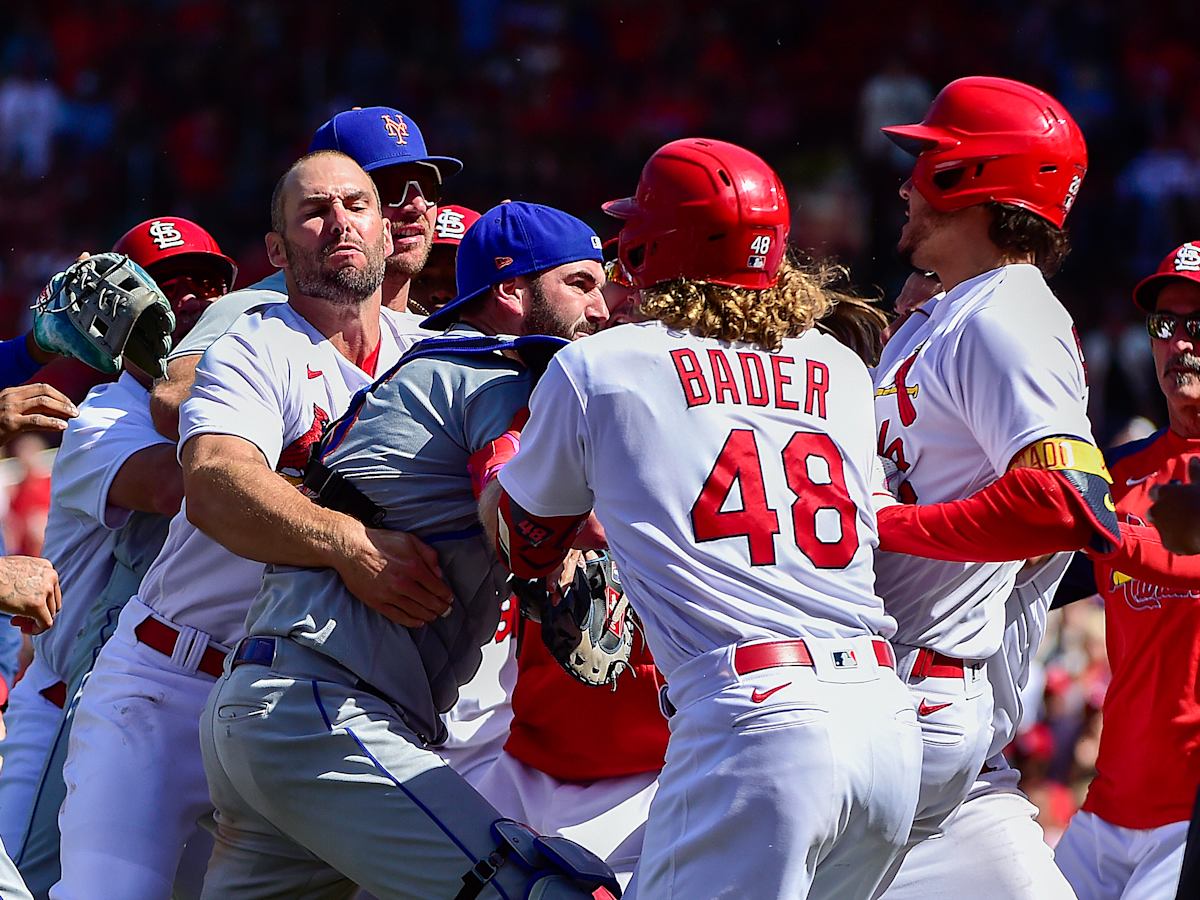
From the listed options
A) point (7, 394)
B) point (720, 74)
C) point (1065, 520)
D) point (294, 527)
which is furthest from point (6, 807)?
point (720, 74)

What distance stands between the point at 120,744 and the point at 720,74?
14.1 metres

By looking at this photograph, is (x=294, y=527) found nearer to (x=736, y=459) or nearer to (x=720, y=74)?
(x=736, y=459)

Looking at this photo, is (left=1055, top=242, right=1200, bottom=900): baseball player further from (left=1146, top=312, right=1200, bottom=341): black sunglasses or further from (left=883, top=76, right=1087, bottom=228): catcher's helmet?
(left=883, top=76, right=1087, bottom=228): catcher's helmet

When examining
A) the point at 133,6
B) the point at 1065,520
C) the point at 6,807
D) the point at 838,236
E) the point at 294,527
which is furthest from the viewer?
the point at 133,6

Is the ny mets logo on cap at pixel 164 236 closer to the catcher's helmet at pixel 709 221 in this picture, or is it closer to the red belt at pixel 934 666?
the catcher's helmet at pixel 709 221

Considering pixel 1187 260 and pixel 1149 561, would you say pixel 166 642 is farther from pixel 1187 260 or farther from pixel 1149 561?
pixel 1187 260

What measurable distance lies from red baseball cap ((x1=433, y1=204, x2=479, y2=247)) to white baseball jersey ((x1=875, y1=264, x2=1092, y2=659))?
2.55 metres

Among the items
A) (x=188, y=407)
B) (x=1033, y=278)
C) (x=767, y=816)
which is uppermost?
(x=1033, y=278)

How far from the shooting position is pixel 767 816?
10.9 feet

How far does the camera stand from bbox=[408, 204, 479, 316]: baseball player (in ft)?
21.0

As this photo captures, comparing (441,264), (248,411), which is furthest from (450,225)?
(248,411)

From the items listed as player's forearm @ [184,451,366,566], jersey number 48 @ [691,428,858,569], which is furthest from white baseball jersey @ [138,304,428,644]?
jersey number 48 @ [691,428,858,569]

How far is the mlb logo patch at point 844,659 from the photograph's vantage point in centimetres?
347

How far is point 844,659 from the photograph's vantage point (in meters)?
3.48
